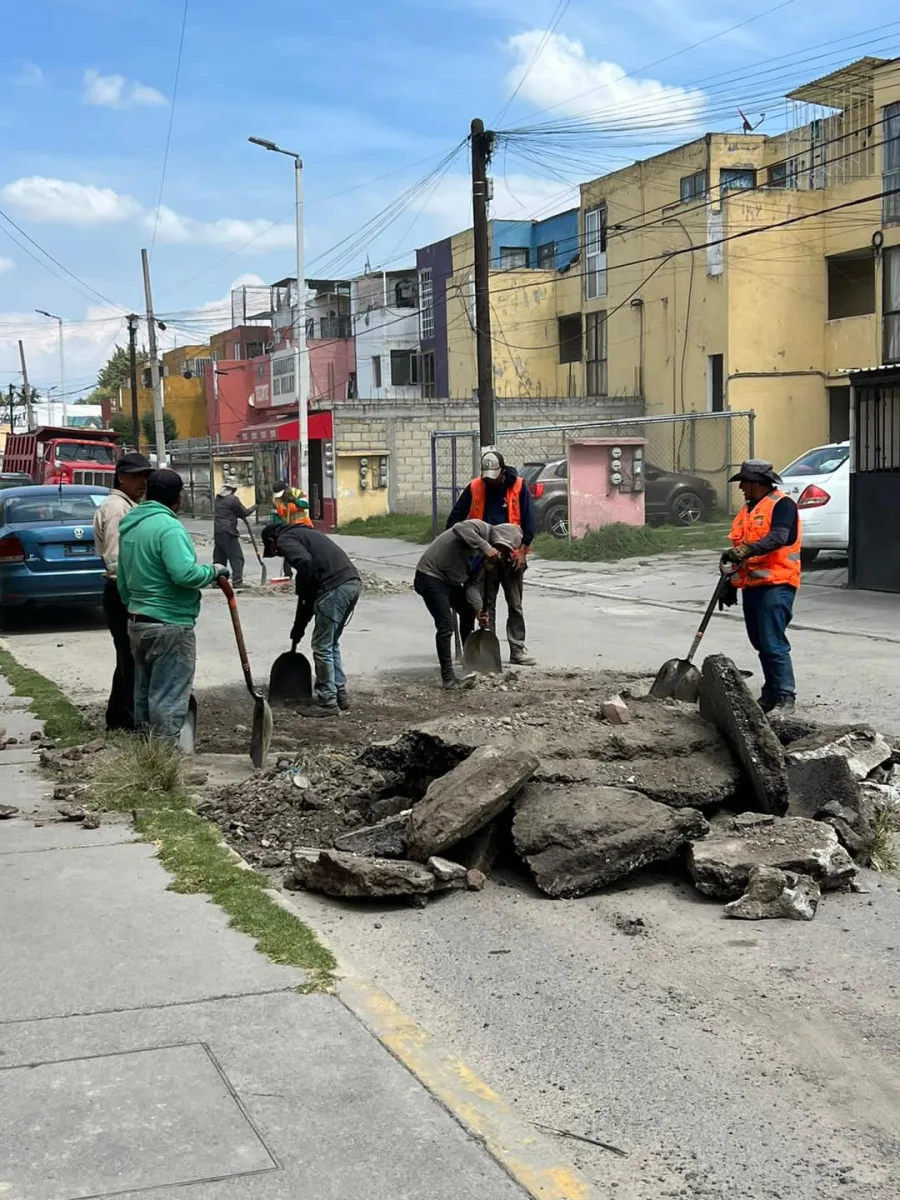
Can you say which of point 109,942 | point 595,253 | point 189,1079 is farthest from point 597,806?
point 595,253

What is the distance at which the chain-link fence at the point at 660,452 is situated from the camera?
2775 centimetres

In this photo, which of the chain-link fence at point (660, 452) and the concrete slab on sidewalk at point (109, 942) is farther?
the chain-link fence at point (660, 452)

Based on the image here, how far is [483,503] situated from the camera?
11.9 meters

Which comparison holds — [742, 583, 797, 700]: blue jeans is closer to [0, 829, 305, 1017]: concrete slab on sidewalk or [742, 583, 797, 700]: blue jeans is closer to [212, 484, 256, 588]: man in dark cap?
[0, 829, 305, 1017]: concrete slab on sidewalk

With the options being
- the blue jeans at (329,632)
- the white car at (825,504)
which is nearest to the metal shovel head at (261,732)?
the blue jeans at (329,632)

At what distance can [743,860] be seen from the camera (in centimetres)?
551

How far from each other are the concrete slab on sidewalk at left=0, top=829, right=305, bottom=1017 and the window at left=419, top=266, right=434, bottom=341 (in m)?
44.8

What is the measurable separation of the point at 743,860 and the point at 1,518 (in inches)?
466

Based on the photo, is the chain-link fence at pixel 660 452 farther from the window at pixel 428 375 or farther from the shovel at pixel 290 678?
the shovel at pixel 290 678

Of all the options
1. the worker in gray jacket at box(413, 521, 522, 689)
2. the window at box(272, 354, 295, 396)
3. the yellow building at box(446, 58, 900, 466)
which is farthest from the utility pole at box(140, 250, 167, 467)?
the worker in gray jacket at box(413, 521, 522, 689)

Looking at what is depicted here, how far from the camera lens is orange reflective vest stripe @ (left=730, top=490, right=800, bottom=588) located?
28.7 feet

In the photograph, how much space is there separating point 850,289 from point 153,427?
1699 inches

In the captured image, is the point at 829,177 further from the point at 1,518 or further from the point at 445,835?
the point at 445,835

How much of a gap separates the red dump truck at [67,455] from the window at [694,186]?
16760 mm
